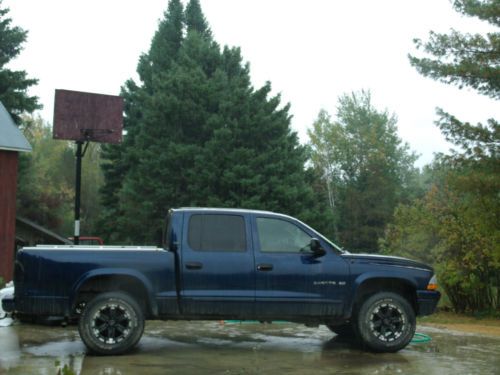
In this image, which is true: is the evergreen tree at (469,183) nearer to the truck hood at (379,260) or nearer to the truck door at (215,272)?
the truck hood at (379,260)

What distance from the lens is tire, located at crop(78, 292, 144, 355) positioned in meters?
9.31

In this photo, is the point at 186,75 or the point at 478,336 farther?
the point at 186,75

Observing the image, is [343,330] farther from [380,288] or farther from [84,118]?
[84,118]

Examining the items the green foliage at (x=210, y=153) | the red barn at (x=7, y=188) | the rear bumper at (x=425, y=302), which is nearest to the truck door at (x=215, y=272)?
the rear bumper at (x=425, y=302)

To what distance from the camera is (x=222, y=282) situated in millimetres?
9656

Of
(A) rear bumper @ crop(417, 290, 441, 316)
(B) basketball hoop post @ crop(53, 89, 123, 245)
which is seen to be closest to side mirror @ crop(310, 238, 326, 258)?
(A) rear bumper @ crop(417, 290, 441, 316)

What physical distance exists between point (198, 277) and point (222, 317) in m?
0.66

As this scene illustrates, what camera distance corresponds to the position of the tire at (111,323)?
9.31 metres

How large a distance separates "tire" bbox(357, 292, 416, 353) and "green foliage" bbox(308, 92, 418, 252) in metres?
48.7

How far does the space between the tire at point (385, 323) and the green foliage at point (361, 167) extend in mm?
48675

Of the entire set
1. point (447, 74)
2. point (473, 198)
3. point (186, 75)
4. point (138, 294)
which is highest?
point (186, 75)

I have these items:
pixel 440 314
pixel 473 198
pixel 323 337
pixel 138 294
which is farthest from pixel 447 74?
pixel 138 294

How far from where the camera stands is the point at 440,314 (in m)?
17.1

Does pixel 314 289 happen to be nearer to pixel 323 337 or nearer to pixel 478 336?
pixel 323 337
